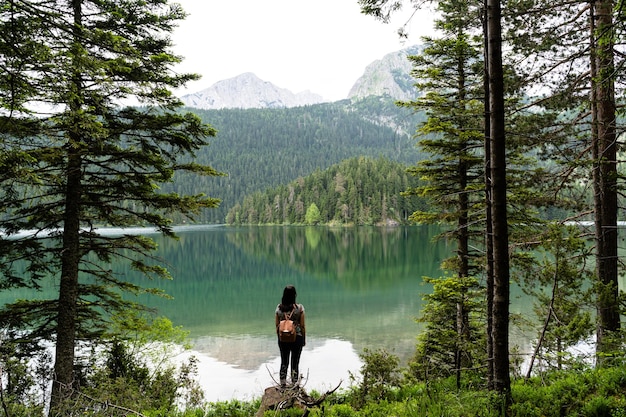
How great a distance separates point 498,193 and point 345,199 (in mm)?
124374

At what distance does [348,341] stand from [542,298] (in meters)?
15.5

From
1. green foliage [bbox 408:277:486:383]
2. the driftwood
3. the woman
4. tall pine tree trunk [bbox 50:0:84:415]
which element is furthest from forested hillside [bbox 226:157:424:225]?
the driftwood

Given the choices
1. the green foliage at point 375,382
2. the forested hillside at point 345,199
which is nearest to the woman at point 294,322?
the green foliage at point 375,382

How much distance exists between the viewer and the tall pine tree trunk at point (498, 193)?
537 cm

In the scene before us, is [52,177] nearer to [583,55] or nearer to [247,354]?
[583,55]

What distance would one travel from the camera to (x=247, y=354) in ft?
63.6

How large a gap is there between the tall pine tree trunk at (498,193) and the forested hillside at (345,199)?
106m

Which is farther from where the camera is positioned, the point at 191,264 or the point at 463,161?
the point at 191,264

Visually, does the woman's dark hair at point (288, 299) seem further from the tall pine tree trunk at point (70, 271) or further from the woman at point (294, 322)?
the tall pine tree trunk at point (70, 271)

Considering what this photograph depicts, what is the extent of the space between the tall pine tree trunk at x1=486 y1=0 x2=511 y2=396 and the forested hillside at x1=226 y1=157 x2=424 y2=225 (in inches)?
4173

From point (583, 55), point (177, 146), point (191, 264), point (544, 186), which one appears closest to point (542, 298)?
point (544, 186)

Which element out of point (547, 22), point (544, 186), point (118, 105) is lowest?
point (544, 186)

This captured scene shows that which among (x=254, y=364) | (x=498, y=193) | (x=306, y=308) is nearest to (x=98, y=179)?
(x=498, y=193)

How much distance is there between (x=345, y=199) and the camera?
425 ft
